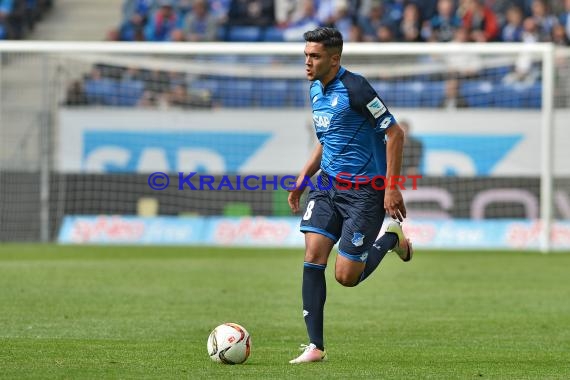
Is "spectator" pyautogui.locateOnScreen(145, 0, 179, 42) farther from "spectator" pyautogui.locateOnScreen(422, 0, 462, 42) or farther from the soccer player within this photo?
the soccer player

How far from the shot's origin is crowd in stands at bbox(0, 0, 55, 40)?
27.0 metres

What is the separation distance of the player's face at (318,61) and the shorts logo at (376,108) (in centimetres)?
38

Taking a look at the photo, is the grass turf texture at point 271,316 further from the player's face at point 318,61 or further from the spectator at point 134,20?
the spectator at point 134,20

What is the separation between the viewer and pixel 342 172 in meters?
8.59

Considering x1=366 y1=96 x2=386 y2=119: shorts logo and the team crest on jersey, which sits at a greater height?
x1=366 y1=96 x2=386 y2=119: shorts logo

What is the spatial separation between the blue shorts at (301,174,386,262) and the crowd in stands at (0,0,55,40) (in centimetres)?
1953

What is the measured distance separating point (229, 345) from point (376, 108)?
194 centimetres

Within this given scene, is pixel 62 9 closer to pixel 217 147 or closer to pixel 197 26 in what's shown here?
pixel 197 26

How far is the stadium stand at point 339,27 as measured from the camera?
72.8 feet

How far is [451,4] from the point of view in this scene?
83.0 feet

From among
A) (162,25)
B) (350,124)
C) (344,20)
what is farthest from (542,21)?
(350,124)

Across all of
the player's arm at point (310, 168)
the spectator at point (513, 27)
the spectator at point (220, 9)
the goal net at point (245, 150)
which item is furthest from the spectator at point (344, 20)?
the player's arm at point (310, 168)

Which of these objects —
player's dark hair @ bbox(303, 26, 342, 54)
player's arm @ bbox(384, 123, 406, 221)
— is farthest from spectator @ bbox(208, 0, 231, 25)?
player's arm @ bbox(384, 123, 406, 221)

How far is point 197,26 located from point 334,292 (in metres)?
13.4
